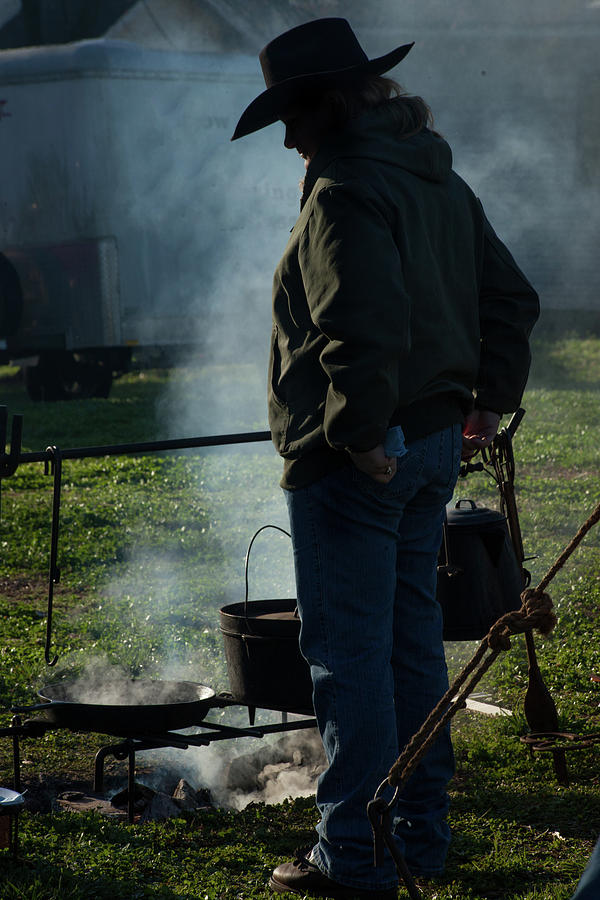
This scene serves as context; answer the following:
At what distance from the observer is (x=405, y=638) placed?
263 cm

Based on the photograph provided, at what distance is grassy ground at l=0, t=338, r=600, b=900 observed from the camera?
278cm

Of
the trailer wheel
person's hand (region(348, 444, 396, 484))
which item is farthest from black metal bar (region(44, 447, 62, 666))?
the trailer wheel

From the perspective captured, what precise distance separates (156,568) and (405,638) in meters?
4.02

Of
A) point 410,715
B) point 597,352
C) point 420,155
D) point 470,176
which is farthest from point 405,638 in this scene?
point 470,176

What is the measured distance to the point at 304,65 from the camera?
8.00 ft

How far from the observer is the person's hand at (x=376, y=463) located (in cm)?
230

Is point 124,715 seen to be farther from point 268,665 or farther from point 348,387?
point 348,387

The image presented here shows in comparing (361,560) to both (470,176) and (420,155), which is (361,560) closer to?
(420,155)

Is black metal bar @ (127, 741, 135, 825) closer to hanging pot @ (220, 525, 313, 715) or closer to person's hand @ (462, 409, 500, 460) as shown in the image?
hanging pot @ (220, 525, 313, 715)

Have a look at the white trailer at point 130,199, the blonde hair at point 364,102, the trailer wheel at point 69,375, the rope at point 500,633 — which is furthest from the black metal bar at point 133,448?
the trailer wheel at point 69,375

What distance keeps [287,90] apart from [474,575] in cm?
157

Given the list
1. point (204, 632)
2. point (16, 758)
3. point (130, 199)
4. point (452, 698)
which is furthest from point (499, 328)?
point (130, 199)

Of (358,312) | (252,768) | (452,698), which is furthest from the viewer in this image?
(252,768)

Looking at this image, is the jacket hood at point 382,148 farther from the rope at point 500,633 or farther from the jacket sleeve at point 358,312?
the rope at point 500,633
